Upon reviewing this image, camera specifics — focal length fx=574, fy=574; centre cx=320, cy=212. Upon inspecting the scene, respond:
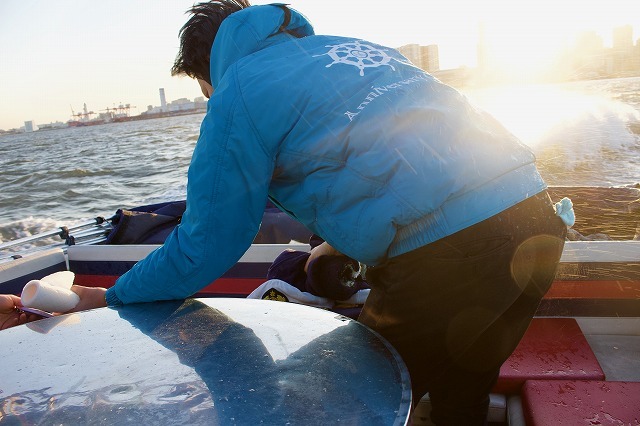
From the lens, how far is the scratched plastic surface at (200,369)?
1047 millimetres

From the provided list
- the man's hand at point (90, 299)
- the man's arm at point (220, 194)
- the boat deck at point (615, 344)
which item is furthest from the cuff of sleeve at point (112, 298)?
the boat deck at point (615, 344)

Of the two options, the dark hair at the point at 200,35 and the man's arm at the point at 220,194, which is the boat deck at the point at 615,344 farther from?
the dark hair at the point at 200,35

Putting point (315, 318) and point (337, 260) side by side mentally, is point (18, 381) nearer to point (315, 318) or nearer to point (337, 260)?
point (315, 318)

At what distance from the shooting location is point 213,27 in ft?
5.27

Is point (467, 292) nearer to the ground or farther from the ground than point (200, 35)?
nearer to the ground

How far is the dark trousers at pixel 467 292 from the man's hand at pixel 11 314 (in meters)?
1.00

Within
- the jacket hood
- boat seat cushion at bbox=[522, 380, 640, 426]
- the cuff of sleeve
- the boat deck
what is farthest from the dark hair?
the boat deck

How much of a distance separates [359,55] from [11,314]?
1.27 metres

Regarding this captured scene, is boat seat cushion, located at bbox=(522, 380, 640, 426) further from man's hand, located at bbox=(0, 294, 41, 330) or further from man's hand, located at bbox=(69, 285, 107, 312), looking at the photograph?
man's hand, located at bbox=(0, 294, 41, 330)

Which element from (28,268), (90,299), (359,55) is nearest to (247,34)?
(359,55)

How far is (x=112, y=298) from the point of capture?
1.60m

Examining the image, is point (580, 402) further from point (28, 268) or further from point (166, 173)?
point (166, 173)

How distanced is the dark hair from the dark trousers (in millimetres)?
771

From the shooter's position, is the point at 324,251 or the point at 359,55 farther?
the point at 324,251
